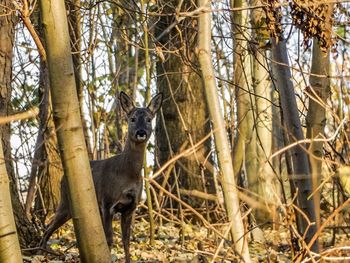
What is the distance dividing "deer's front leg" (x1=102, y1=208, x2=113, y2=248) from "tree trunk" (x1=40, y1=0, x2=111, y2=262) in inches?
141

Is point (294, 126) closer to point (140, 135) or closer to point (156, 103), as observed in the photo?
point (140, 135)

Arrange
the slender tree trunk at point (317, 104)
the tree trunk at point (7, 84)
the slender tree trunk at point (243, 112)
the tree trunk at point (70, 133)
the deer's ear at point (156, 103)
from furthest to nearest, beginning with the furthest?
the deer's ear at point (156, 103) < the slender tree trunk at point (243, 112) < the tree trunk at point (7, 84) < the slender tree trunk at point (317, 104) < the tree trunk at point (70, 133)

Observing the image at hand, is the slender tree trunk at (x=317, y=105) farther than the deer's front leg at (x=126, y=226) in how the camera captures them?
No

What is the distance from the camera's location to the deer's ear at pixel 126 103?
11422 mm

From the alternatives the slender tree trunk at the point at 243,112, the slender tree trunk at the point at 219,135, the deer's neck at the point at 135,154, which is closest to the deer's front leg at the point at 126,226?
the deer's neck at the point at 135,154

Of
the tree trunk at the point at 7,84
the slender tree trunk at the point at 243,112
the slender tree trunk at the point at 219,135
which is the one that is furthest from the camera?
the slender tree trunk at the point at 243,112

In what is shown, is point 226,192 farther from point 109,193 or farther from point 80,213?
point 109,193

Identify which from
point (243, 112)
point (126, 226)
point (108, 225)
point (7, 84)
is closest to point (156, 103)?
point (243, 112)

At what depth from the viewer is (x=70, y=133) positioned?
6418 millimetres

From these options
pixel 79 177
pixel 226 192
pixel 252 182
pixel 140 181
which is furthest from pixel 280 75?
pixel 252 182

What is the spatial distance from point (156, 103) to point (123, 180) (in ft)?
4.06

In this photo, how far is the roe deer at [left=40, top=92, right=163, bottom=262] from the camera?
1059 cm

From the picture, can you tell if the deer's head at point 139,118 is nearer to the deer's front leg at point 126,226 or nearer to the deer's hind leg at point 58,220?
the deer's front leg at point 126,226

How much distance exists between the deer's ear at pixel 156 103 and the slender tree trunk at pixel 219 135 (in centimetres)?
513
